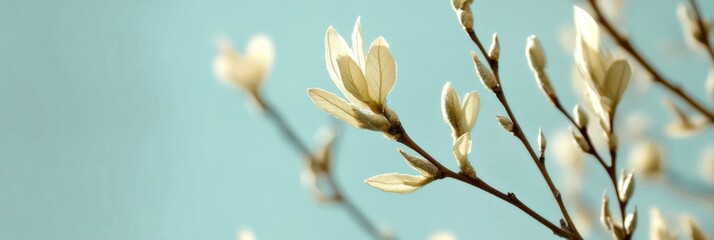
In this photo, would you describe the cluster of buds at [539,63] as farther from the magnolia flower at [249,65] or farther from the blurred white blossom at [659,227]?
the magnolia flower at [249,65]

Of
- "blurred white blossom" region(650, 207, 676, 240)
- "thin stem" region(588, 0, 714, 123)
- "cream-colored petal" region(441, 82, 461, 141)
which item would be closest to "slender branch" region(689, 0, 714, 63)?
"thin stem" region(588, 0, 714, 123)

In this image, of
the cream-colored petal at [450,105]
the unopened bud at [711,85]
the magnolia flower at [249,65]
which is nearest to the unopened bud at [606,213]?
the cream-colored petal at [450,105]

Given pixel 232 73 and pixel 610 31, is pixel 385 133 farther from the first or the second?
pixel 232 73

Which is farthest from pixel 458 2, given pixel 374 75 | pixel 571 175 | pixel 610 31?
pixel 571 175

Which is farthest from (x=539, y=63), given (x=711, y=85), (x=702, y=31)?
(x=711, y=85)

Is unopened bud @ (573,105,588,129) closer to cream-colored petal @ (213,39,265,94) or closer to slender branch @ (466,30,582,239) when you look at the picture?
slender branch @ (466,30,582,239)
